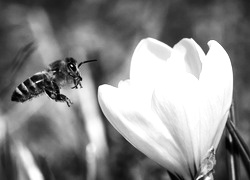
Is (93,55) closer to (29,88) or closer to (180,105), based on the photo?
(29,88)

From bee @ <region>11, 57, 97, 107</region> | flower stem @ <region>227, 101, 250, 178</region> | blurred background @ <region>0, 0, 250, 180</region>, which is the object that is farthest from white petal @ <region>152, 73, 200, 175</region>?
blurred background @ <region>0, 0, 250, 180</region>

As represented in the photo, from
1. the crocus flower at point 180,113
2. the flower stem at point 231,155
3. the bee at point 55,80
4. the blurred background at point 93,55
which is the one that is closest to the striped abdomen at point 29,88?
the bee at point 55,80

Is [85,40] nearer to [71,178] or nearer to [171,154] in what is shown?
[71,178]

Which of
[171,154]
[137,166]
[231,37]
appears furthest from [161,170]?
[231,37]

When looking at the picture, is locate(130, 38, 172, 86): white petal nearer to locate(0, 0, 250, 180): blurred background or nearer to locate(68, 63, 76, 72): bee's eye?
locate(68, 63, 76, 72): bee's eye

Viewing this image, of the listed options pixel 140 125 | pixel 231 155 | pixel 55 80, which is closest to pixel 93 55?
pixel 55 80
